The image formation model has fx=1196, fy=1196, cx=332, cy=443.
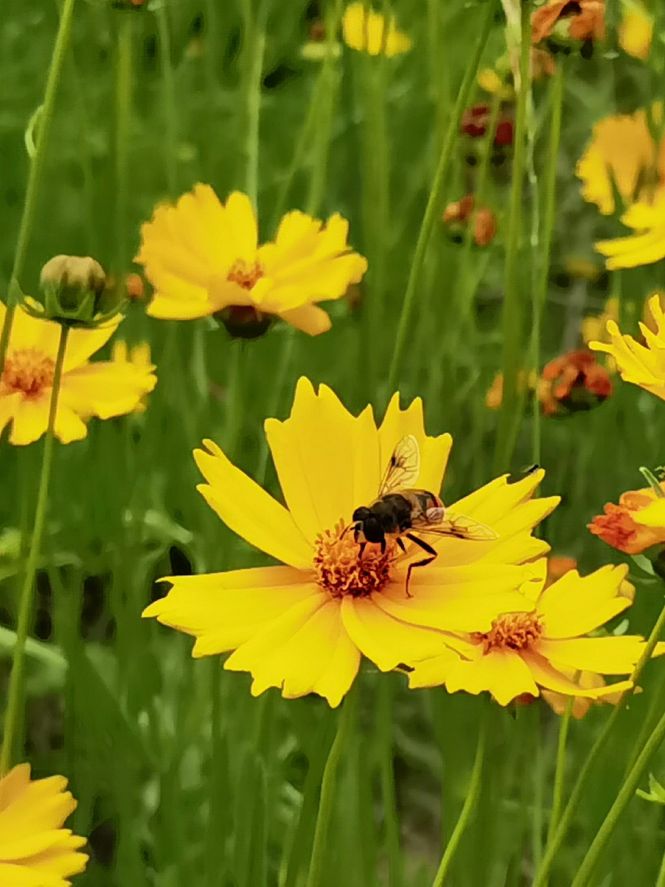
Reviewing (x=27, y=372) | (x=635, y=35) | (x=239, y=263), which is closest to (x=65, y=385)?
(x=27, y=372)

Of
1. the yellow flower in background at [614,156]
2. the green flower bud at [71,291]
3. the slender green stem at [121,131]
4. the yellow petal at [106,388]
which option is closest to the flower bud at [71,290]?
the green flower bud at [71,291]

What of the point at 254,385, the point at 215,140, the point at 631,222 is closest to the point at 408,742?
the point at 254,385

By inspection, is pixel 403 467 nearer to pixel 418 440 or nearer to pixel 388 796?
pixel 418 440

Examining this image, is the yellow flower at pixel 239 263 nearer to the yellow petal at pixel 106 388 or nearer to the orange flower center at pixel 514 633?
the yellow petal at pixel 106 388

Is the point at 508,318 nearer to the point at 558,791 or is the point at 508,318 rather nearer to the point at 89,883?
the point at 558,791

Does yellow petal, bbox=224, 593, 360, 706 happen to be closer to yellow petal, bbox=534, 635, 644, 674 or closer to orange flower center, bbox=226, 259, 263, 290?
yellow petal, bbox=534, 635, 644, 674

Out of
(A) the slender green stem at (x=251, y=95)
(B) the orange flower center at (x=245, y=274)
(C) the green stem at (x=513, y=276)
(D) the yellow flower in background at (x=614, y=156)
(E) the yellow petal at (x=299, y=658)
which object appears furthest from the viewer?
(D) the yellow flower in background at (x=614, y=156)
